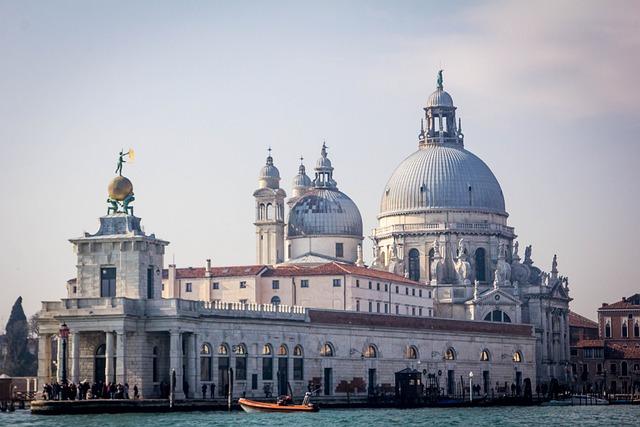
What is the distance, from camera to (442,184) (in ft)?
484

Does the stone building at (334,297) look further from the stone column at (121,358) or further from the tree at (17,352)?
the tree at (17,352)

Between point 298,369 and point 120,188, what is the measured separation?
1730 cm

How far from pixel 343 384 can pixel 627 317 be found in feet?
203

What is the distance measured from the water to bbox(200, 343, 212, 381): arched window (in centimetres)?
600

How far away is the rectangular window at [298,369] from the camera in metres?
106

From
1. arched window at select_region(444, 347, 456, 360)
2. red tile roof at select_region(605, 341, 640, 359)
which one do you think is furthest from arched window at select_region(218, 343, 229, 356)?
red tile roof at select_region(605, 341, 640, 359)

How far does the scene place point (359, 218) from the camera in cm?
14562

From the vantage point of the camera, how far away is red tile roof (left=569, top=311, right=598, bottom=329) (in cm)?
17125

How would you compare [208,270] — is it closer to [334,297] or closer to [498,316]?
[334,297]

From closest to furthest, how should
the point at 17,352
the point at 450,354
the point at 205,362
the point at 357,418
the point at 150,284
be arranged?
the point at 357,418 → the point at 150,284 → the point at 205,362 → the point at 450,354 → the point at 17,352

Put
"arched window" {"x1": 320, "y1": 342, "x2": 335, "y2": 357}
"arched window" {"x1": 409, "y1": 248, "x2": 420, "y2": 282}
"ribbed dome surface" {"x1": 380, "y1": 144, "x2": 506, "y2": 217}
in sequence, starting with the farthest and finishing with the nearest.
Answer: "arched window" {"x1": 409, "y1": 248, "x2": 420, "y2": 282} < "ribbed dome surface" {"x1": 380, "y1": 144, "x2": 506, "y2": 217} < "arched window" {"x1": 320, "y1": 342, "x2": 335, "y2": 357}

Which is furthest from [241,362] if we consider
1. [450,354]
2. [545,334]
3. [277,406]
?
[545,334]

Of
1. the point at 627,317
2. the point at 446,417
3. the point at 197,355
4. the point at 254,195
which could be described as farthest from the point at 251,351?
the point at 627,317

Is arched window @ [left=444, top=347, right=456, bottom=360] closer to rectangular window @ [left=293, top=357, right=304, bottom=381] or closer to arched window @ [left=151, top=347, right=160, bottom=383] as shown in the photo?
rectangular window @ [left=293, top=357, right=304, bottom=381]
